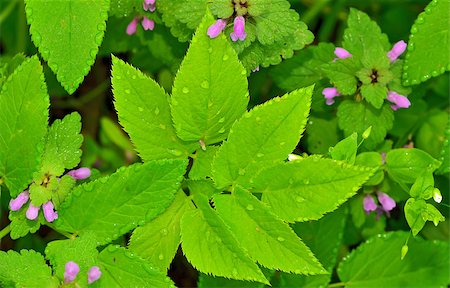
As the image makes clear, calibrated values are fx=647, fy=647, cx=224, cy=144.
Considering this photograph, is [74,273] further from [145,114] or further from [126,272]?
[145,114]

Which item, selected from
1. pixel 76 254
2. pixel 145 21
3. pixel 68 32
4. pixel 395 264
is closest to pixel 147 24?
pixel 145 21

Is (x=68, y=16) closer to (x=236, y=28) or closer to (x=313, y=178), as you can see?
(x=236, y=28)

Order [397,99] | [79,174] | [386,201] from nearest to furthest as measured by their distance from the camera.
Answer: [79,174] → [397,99] → [386,201]

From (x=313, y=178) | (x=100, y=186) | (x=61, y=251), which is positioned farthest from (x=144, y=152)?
(x=313, y=178)

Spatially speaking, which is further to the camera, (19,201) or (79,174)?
(79,174)

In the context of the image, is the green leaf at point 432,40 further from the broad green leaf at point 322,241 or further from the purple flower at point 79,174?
the purple flower at point 79,174

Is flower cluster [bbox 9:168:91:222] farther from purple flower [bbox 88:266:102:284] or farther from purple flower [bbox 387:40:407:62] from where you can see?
purple flower [bbox 387:40:407:62]

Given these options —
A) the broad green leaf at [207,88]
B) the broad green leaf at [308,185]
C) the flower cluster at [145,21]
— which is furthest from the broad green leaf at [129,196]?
the flower cluster at [145,21]

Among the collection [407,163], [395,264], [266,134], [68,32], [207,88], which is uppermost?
[68,32]
